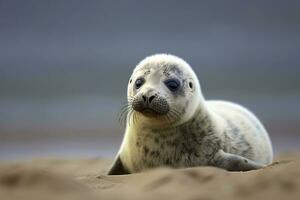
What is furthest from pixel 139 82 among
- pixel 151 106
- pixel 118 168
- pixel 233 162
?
pixel 233 162

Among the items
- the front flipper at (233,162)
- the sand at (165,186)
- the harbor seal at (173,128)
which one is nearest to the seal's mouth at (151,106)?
the harbor seal at (173,128)

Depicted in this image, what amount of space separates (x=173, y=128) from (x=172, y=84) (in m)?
0.31

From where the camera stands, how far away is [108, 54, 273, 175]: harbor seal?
4031mm

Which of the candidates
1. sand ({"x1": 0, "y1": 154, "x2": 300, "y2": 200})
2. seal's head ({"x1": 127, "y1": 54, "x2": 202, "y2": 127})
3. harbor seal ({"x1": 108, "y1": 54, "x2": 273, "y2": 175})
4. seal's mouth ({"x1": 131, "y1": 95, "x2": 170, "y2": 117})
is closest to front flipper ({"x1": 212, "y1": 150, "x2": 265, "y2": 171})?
harbor seal ({"x1": 108, "y1": 54, "x2": 273, "y2": 175})

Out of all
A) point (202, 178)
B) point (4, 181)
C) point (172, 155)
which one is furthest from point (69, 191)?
point (172, 155)

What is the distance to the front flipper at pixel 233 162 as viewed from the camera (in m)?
4.01

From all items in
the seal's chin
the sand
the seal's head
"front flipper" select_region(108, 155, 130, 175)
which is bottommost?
"front flipper" select_region(108, 155, 130, 175)

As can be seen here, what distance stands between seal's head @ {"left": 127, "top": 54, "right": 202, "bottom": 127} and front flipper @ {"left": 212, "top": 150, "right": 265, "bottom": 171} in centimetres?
36

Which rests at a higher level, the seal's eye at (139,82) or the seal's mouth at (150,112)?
the seal's eye at (139,82)

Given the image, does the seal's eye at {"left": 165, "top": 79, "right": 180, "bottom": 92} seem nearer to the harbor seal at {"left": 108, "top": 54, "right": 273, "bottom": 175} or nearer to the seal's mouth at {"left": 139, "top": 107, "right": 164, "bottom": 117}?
the harbor seal at {"left": 108, "top": 54, "right": 273, "bottom": 175}

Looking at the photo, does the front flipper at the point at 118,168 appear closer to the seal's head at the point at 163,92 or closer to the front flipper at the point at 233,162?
the seal's head at the point at 163,92

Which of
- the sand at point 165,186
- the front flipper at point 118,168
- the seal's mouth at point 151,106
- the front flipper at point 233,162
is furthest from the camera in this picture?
the front flipper at point 118,168

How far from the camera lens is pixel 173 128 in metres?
4.17

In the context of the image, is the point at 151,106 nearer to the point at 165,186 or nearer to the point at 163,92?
the point at 163,92
